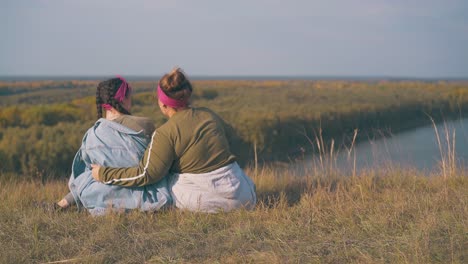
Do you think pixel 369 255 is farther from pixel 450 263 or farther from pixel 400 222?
pixel 400 222

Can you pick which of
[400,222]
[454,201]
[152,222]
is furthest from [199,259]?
[454,201]

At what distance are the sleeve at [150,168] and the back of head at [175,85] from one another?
301 millimetres

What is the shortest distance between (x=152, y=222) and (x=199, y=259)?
0.79 meters

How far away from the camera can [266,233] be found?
3.17 metres

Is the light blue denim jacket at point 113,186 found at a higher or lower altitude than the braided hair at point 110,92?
lower

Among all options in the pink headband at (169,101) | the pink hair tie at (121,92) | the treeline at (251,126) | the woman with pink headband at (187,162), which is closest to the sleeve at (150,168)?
the woman with pink headband at (187,162)

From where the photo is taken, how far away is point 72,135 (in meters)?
17.4

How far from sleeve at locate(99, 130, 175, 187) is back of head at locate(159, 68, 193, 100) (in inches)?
11.8

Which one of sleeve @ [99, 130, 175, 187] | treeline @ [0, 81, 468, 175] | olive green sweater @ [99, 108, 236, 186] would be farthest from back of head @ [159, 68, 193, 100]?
treeline @ [0, 81, 468, 175]

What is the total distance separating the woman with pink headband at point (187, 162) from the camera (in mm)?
3471

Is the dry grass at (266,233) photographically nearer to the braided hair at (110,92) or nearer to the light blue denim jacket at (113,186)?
the light blue denim jacket at (113,186)

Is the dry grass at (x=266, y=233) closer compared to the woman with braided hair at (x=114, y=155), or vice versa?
the dry grass at (x=266, y=233)

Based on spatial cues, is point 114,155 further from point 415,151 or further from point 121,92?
point 415,151

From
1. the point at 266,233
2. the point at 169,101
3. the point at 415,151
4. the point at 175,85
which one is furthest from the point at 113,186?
the point at 415,151
